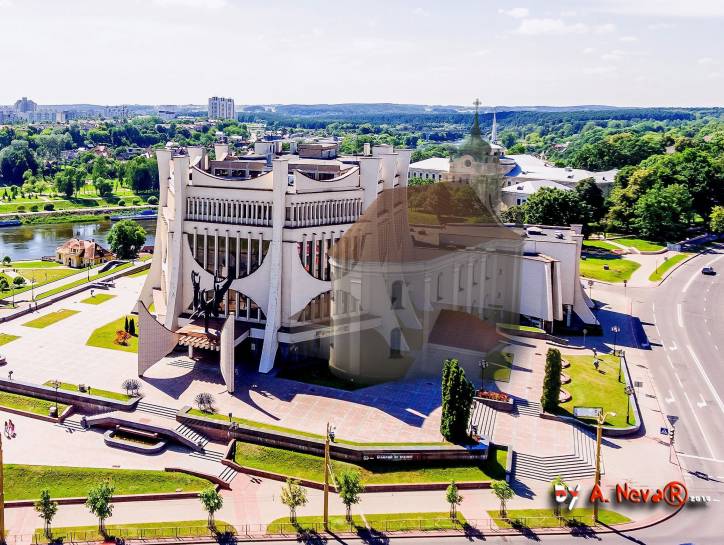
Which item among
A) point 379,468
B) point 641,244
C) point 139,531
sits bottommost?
point 139,531

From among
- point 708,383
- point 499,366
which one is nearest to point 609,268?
point 708,383

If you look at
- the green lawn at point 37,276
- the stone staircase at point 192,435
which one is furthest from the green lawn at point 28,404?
the green lawn at point 37,276

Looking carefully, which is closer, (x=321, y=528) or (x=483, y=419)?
(x=321, y=528)

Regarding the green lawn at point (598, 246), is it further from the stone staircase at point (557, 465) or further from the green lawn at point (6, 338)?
the green lawn at point (6, 338)

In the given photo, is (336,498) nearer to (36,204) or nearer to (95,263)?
(95,263)

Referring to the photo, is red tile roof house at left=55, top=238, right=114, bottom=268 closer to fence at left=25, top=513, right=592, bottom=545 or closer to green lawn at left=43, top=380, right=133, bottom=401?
green lawn at left=43, top=380, right=133, bottom=401

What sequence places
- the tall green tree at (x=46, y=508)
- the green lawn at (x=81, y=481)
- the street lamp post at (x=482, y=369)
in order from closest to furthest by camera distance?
the tall green tree at (x=46, y=508), the green lawn at (x=81, y=481), the street lamp post at (x=482, y=369)

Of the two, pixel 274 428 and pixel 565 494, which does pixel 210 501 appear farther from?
pixel 565 494
